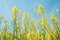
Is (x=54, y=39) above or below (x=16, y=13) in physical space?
below

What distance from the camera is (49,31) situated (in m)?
12.3

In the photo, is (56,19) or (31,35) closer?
(31,35)

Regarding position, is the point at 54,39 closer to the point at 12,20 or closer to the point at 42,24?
the point at 42,24

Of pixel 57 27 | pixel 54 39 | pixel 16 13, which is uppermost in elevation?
pixel 16 13

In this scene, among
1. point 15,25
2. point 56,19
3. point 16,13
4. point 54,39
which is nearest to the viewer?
point 15,25

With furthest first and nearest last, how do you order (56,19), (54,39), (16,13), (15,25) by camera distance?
1. (56,19)
2. (54,39)
3. (16,13)
4. (15,25)

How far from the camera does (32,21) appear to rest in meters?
13.2

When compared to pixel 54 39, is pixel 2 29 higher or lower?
higher

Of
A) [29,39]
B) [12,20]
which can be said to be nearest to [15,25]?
[12,20]

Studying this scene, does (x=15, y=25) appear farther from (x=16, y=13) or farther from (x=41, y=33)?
(x=41, y=33)

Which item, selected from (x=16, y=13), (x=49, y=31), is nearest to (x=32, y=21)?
(x=49, y=31)

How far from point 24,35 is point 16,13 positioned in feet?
5.51

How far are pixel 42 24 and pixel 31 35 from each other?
3.54 ft

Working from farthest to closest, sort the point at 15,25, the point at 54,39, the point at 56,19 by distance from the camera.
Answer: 1. the point at 56,19
2. the point at 54,39
3. the point at 15,25
